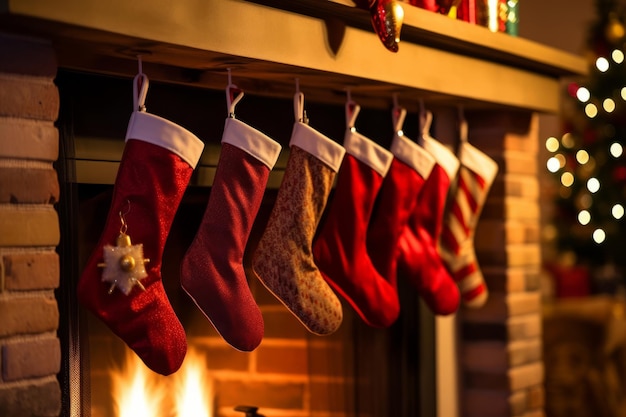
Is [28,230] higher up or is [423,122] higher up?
[423,122]

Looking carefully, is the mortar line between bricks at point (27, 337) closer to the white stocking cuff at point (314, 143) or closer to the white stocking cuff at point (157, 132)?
the white stocking cuff at point (157, 132)

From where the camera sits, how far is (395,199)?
2.19 m

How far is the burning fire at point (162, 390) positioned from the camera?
74.5 inches

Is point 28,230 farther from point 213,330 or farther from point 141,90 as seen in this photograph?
point 213,330

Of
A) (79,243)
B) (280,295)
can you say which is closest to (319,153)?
(280,295)

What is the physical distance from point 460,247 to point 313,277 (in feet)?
2.19

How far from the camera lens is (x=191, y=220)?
6.53ft

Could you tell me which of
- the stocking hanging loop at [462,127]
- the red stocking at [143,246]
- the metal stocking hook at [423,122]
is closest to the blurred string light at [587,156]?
the stocking hanging loop at [462,127]

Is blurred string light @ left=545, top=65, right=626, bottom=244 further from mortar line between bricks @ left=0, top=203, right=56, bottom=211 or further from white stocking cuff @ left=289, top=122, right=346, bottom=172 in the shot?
mortar line between bricks @ left=0, top=203, right=56, bottom=211

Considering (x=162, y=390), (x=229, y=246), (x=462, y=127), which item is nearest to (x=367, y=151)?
(x=229, y=246)

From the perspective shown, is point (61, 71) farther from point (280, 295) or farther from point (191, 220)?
point (280, 295)

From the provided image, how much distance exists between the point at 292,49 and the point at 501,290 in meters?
1.17

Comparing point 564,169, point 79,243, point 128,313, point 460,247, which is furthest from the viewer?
point 564,169

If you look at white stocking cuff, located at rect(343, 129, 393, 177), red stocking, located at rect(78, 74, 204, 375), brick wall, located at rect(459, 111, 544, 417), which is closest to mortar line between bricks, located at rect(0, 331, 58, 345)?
red stocking, located at rect(78, 74, 204, 375)
